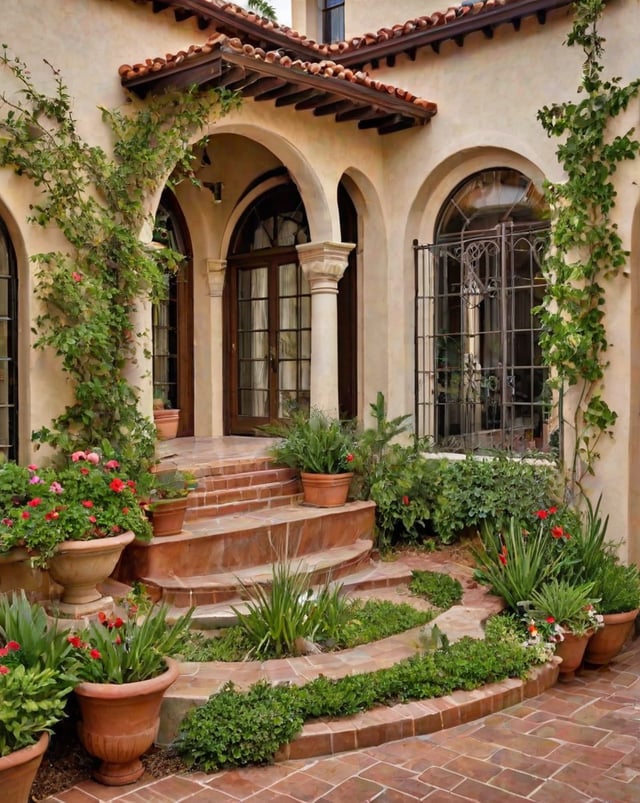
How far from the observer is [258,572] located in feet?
21.9

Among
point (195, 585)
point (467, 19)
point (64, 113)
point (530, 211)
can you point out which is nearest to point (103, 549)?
point (195, 585)

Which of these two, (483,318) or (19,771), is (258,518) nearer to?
(483,318)

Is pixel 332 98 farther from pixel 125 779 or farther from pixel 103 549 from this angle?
pixel 125 779

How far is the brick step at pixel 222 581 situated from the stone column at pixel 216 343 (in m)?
3.80

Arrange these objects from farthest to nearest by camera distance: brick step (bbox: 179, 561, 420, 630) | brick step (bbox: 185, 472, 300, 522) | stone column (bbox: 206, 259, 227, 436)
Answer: stone column (bbox: 206, 259, 227, 436) → brick step (bbox: 185, 472, 300, 522) → brick step (bbox: 179, 561, 420, 630)

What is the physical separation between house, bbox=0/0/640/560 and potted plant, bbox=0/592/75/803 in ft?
8.49

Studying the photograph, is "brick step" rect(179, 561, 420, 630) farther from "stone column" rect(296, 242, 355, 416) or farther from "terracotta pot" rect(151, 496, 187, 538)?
"stone column" rect(296, 242, 355, 416)

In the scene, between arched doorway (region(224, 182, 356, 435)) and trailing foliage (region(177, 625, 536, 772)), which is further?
arched doorway (region(224, 182, 356, 435))

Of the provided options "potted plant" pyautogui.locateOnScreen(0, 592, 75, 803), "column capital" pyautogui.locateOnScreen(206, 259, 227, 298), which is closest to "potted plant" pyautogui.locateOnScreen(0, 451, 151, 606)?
"potted plant" pyautogui.locateOnScreen(0, 592, 75, 803)

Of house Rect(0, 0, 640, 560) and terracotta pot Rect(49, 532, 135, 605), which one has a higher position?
house Rect(0, 0, 640, 560)

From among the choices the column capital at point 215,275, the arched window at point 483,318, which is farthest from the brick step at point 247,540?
the column capital at point 215,275

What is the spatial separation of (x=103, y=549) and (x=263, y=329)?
5.66 metres

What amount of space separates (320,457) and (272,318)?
3.04 metres

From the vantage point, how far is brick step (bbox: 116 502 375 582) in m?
6.32
